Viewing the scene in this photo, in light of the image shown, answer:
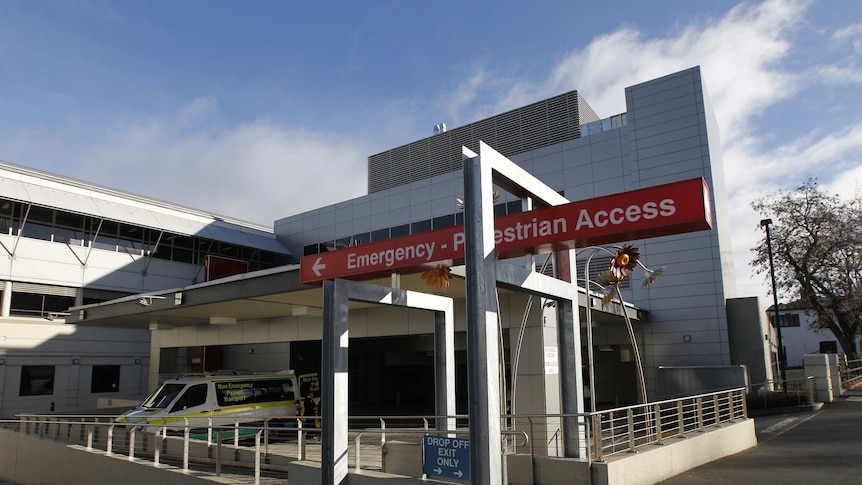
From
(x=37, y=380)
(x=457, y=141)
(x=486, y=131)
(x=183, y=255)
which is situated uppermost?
(x=486, y=131)

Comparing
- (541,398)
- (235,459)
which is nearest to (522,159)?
(541,398)

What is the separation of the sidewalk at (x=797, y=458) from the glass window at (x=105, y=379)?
28.7m

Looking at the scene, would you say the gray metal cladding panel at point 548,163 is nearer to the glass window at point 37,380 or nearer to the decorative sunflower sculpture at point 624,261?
the decorative sunflower sculpture at point 624,261

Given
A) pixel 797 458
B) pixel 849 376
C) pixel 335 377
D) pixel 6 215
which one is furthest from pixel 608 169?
pixel 6 215

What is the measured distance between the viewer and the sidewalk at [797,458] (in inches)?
362

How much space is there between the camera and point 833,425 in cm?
1501

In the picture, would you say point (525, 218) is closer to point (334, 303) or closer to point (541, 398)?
point (334, 303)

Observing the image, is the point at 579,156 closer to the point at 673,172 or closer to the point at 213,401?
the point at 673,172

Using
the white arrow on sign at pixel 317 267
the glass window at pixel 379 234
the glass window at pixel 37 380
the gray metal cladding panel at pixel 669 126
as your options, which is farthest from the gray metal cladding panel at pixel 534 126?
the glass window at pixel 37 380

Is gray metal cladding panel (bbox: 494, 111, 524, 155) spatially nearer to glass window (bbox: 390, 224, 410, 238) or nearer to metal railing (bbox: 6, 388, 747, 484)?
glass window (bbox: 390, 224, 410, 238)

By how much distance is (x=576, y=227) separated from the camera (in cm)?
667

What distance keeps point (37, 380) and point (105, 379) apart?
3.30 m

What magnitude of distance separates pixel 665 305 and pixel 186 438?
1904cm

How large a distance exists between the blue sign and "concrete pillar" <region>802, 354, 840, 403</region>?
63.6ft
